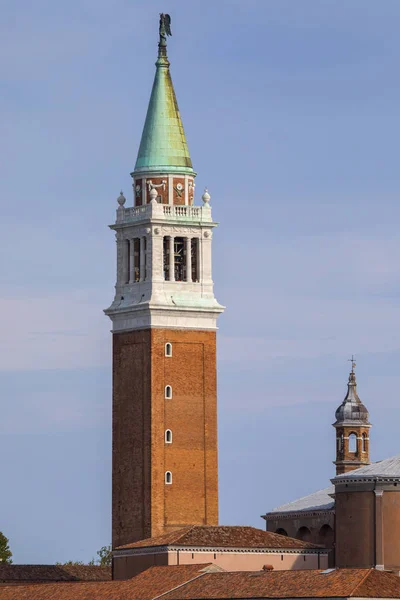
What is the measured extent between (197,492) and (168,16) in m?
19.0

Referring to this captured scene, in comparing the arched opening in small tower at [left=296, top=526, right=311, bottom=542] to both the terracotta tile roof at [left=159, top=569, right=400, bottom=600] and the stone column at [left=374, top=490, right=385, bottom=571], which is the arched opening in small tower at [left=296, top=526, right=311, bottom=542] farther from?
the terracotta tile roof at [left=159, top=569, right=400, bottom=600]

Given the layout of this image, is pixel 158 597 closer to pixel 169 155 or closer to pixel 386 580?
pixel 386 580

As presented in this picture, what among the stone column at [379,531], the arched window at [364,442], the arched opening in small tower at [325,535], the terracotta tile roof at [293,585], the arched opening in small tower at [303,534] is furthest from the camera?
the arched window at [364,442]

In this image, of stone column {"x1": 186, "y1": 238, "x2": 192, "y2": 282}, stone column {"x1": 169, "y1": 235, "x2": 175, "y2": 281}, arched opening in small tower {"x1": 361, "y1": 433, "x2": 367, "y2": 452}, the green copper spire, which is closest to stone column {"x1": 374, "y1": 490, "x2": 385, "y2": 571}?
stone column {"x1": 186, "y1": 238, "x2": 192, "y2": 282}

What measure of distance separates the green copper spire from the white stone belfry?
1434mm

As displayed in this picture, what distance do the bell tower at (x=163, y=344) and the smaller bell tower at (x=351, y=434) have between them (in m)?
12.0

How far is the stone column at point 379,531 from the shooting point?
91.9m

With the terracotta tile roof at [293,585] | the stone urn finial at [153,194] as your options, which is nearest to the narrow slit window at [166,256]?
the stone urn finial at [153,194]

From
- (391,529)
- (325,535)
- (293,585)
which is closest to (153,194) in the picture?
(325,535)

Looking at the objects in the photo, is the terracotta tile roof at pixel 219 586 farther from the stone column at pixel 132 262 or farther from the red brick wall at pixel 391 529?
the stone column at pixel 132 262

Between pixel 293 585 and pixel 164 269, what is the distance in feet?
63.3

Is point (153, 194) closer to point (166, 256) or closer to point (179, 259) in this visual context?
point (166, 256)

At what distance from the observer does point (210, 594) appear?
85938 millimetres

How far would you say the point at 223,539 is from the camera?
93.7 meters
